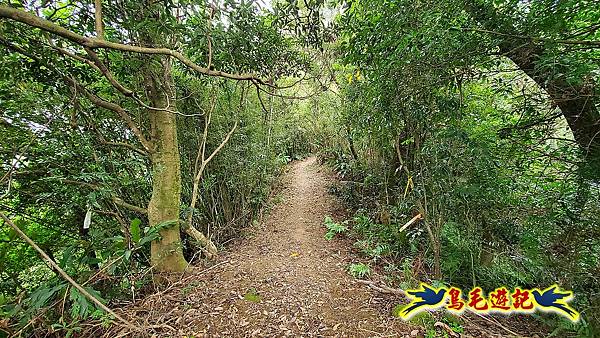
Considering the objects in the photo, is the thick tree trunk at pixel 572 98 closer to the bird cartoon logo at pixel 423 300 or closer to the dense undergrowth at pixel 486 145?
the dense undergrowth at pixel 486 145

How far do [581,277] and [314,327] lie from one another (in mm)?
2400

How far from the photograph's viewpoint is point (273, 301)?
9.30ft

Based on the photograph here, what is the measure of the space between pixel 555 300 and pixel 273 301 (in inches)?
106

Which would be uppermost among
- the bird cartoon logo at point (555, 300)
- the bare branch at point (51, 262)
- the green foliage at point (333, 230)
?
the bare branch at point (51, 262)

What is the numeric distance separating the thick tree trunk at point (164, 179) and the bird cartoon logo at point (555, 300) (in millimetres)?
3768

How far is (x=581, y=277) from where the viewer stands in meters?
2.38

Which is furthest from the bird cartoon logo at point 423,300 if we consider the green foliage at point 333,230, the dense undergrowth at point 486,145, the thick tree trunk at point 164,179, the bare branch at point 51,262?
the thick tree trunk at point 164,179

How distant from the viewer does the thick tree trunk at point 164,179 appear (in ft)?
9.88

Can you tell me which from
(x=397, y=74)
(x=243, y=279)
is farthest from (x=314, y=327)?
(x=397, y=74)

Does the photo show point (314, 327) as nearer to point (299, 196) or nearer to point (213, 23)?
point (213, 23)

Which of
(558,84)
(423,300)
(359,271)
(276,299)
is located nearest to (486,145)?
(558,84)

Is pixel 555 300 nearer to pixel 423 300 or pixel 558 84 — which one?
pixel 423 300

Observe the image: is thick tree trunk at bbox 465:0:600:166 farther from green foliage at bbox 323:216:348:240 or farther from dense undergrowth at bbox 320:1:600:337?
green foliage at bbox 323:216:348:240

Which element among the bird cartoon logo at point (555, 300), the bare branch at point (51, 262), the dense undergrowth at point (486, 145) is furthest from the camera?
the bird cartoon logo at point (555, 300)
